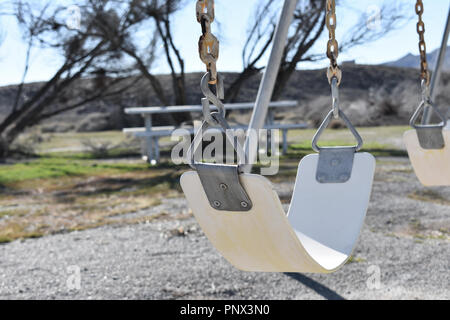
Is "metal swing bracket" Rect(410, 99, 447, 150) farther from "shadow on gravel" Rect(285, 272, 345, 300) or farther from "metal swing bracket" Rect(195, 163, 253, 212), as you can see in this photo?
"metal swing bracket" Rect(195, 163, 253, 212)

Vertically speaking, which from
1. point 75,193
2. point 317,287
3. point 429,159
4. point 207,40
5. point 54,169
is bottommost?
point 317,287

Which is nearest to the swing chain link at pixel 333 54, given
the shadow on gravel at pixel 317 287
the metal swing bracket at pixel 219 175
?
the metal swing bracket at pixel 219 175

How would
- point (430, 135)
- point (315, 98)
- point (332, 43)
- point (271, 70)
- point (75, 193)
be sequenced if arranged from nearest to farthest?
point (332, 43)
point (271, 70)
point (430, 135)
point (75, 193)
point (315, 98)

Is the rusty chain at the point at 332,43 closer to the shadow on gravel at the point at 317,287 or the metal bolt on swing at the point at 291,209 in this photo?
the metal bolt on swing at the point at 291,209

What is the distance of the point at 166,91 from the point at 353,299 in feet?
18.1

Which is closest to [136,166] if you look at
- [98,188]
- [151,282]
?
[98,188]

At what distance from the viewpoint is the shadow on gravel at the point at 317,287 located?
4.67 feet

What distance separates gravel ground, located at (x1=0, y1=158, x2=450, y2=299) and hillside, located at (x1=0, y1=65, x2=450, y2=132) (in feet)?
14.1

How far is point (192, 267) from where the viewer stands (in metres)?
1.69

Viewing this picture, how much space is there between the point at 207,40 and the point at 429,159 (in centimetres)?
88

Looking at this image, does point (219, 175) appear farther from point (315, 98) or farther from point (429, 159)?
point (315, 98)

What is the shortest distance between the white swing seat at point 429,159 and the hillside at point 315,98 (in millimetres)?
5022

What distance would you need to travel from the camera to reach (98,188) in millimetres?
3385

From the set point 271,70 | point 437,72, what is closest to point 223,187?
point 271,70
